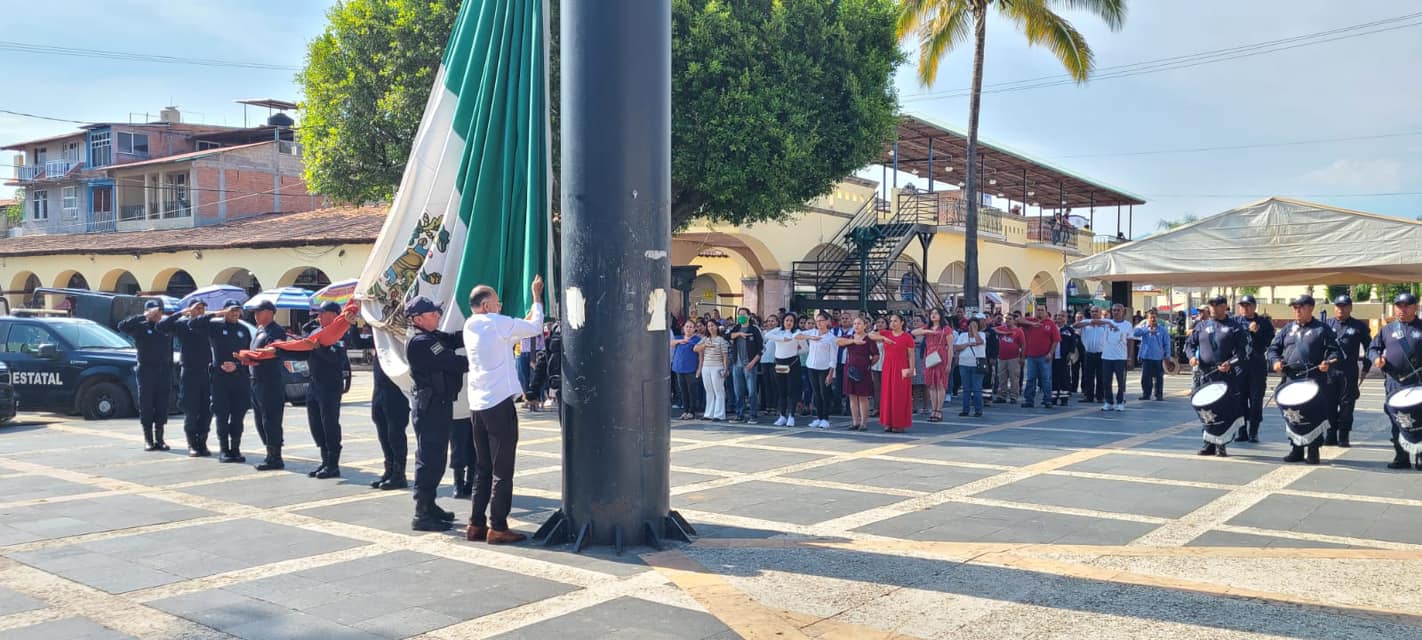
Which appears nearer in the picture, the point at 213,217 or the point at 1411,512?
the point at 1411,512

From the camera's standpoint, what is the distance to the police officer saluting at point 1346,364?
11.5 m

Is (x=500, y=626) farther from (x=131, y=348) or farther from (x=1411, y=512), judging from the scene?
(x=131, y=348)

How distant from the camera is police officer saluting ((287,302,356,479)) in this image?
9828mm

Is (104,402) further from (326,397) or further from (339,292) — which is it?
(326,397)

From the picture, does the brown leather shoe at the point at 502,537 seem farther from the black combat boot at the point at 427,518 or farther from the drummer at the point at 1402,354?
the drummer at the point at 1402,354

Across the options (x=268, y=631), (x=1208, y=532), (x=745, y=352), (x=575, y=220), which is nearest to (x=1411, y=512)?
(x=1208, y=532)

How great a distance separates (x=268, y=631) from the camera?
16.6 ft

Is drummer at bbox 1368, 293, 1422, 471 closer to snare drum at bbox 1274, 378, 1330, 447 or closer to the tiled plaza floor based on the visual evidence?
the tiled plaza floor

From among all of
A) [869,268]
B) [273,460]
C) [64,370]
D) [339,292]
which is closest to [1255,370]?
[273,460]

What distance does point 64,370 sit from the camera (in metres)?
15.5

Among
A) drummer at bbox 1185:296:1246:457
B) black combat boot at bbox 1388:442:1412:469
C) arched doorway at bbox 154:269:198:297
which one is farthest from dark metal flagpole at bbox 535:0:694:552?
arched doorway at bbox 154:269:198:297

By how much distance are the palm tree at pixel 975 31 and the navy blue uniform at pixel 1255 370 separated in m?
8.81

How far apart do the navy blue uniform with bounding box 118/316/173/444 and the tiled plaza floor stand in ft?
2.41

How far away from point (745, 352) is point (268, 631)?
11300 mm
